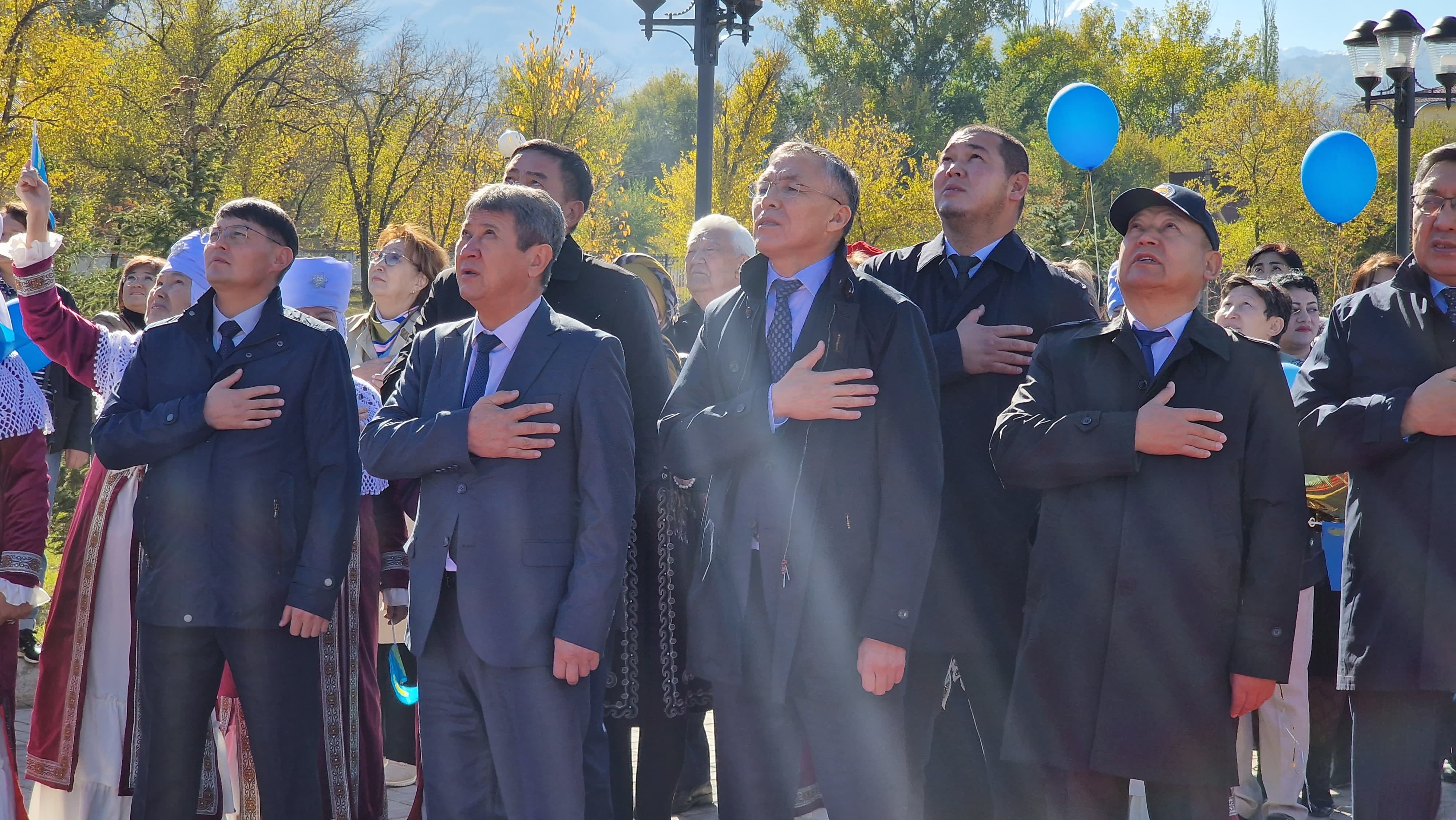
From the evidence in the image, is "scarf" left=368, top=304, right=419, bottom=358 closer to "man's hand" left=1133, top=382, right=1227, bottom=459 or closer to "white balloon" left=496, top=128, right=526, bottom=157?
"man's hand" left=1133, top=382, right=1227, bottom=459

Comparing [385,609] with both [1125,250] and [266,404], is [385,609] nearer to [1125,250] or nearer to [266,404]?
[266,404]

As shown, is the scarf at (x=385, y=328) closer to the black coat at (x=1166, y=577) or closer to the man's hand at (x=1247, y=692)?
the black coat at (x=1166, y=577)

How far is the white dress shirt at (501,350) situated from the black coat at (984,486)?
3.83 ft

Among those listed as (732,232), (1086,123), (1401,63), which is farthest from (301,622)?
(1401,63)

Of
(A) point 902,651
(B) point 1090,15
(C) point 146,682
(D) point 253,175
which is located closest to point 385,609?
(C) point 146,682

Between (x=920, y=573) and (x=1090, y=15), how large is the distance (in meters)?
65.3

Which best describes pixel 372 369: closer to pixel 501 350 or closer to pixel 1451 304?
pixel 501 350

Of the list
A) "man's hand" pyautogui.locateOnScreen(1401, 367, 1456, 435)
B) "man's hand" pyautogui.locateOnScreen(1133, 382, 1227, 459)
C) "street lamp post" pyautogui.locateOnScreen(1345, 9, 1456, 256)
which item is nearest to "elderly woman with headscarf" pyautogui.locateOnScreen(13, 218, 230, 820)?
"man's hand" pyautogui.locateOnScreen(1133, 382, 1227, 459)

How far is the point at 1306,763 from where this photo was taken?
5.02m

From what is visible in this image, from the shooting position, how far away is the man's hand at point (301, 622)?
3645mm

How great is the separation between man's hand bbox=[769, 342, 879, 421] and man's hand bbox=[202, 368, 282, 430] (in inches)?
62.3

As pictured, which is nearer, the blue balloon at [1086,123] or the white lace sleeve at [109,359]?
the white lace sleeve at [109,359]

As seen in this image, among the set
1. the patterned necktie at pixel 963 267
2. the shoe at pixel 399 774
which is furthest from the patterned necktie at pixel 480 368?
the shoe at pixel 399 774

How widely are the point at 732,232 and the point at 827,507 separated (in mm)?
2593
